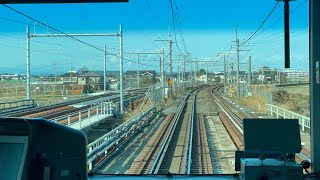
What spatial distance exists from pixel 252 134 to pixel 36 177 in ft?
5.38

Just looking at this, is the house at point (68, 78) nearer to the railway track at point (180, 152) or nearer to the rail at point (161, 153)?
the railway track at point (180, 152)

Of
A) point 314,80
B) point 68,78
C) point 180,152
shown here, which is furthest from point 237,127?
point 314,80

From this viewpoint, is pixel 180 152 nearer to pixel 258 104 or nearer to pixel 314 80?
pixel 258 104

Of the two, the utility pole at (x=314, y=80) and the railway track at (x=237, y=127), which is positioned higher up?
the utility pole at (x=314, y=80)

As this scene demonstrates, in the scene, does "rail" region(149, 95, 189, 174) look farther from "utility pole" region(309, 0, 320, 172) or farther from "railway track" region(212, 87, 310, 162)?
"utility pole" region(309, 0, 320, 172)

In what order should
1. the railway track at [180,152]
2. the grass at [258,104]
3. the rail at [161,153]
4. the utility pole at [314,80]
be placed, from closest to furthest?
1. the utility pole at [314,80]
2. the railway track at [180,152]
3. the grass at [258,104]
4. the rail at [161,153]

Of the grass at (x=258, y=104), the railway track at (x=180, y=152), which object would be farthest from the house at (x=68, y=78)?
the grass at (x=258, y=104)

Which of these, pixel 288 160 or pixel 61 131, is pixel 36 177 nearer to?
pixel 61 131

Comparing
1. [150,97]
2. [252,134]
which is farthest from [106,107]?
[252,134]

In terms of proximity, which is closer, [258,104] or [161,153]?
[258,104]

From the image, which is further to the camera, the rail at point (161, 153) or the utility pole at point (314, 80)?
the rail at point (161, 153)

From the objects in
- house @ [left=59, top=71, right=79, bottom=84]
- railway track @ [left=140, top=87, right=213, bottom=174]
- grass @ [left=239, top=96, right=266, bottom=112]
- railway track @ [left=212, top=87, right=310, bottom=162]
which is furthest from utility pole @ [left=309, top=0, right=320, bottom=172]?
grass @ [left=239, top=96, right=266, bottom=112]

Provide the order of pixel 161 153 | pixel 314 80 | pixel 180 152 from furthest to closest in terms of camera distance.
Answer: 1. pixel 180 152
2. pixel 161 153
3. pixel 314 80

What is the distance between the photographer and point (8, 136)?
1689mm
